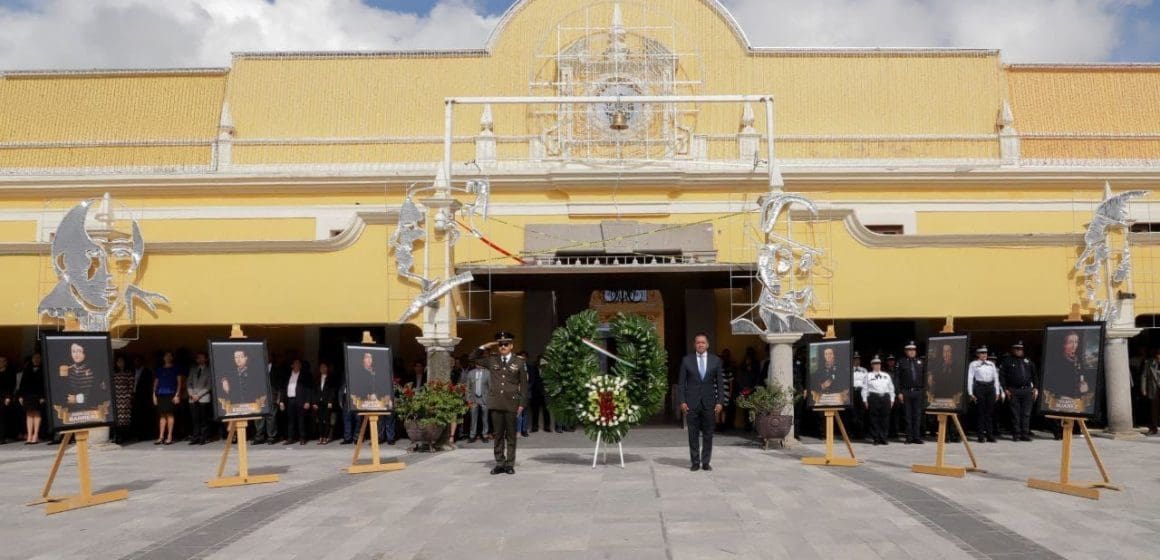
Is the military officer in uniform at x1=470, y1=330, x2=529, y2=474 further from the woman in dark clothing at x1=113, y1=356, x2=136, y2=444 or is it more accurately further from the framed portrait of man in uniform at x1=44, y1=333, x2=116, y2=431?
the woman in dark clothing at x1=113, y1=356, x2=136, y2=444

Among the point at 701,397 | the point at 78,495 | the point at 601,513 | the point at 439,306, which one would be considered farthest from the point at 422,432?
the point at 601,513

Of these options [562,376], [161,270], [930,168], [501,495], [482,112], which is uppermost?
[482,112]

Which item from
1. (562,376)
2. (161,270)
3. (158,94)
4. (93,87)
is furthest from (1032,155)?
(93,87)

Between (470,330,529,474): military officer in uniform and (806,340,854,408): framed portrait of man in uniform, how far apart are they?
3820 mm

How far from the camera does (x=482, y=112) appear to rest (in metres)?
20.5

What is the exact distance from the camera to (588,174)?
1816cm

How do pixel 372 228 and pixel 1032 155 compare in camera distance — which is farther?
pixel 1032 155

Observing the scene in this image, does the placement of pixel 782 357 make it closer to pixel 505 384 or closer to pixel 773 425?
pixel 773 425

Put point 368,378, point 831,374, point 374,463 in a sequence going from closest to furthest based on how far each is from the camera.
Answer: point 374,463
point 368,378
point 831,374

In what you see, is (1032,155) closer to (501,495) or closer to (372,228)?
(372,228)

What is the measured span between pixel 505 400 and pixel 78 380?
4.54 meters

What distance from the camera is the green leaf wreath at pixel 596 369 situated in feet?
38.3

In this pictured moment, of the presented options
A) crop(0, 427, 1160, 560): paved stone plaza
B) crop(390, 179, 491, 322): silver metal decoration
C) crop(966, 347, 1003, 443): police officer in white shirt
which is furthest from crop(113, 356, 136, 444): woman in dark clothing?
crop(966, 347, 1003, 443): police officer in white shirt

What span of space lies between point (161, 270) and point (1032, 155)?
16912 mm
